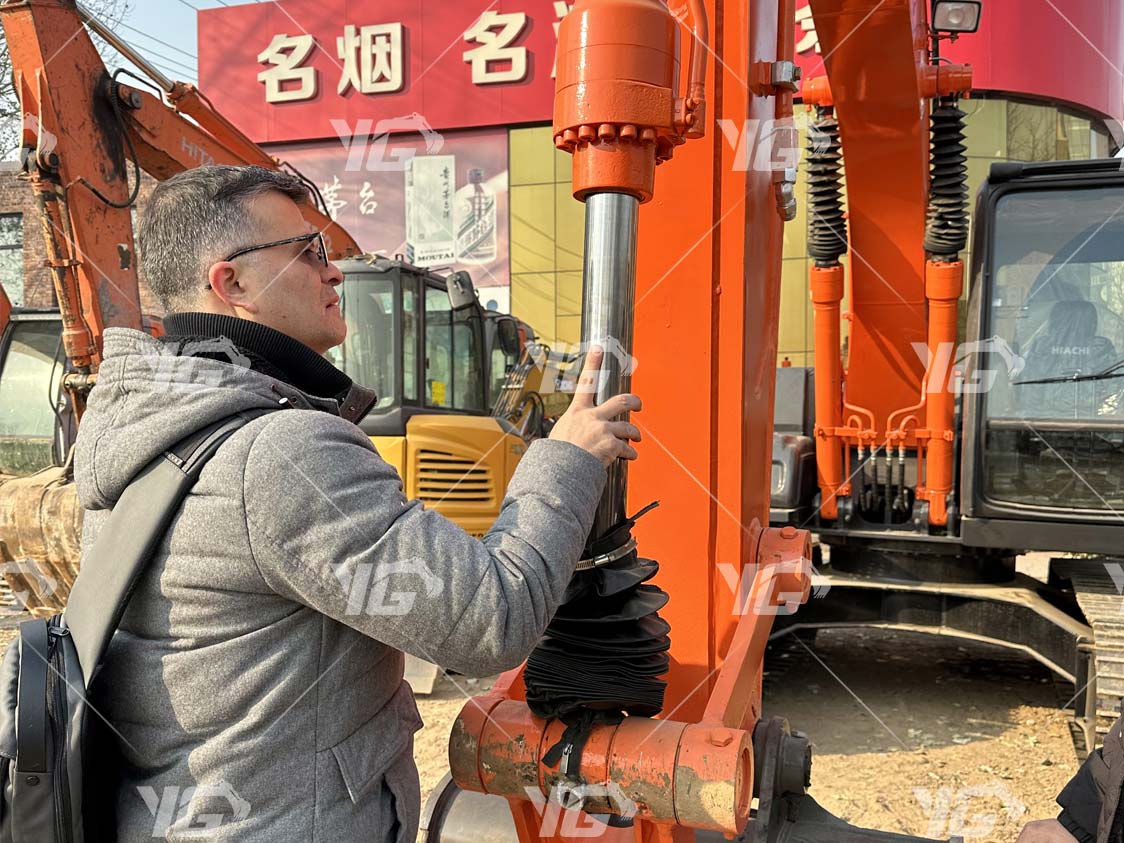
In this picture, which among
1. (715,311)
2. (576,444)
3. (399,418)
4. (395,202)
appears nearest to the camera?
(576,444)

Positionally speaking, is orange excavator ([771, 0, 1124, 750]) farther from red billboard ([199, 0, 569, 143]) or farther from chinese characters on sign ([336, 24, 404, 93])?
chinese characters on sign ([336, 24, 404, 93])

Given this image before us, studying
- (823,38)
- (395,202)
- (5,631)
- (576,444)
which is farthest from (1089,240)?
(395,202)

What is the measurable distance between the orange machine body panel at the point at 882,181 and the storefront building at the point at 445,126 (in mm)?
9448

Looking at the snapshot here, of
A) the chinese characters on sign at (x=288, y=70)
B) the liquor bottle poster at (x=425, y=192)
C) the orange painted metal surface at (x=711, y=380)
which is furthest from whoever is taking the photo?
the chinese characters on sign at (x=288, y=70)

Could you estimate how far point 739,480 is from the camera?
2.09 m

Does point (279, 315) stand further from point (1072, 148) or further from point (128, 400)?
point (1072, 148)

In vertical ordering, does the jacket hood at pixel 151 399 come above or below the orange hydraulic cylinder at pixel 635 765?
above

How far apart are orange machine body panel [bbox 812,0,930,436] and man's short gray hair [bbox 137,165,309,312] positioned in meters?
2.26

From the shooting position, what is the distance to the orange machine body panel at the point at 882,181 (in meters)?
3.28

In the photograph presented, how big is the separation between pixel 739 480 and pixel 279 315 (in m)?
1.09

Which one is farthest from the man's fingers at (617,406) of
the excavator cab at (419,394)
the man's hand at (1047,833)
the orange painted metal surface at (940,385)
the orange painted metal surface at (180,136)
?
the excavator cab at (419,394)

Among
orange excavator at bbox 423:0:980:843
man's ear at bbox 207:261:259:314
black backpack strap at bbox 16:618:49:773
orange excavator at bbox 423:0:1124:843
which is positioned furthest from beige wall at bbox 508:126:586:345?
black backpack strap at bbox 16:618:49:773

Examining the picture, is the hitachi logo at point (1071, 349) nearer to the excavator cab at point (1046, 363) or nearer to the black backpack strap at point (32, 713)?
the excavator cab at point (1046, 363)

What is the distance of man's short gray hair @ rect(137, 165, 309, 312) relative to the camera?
1.41 meters
